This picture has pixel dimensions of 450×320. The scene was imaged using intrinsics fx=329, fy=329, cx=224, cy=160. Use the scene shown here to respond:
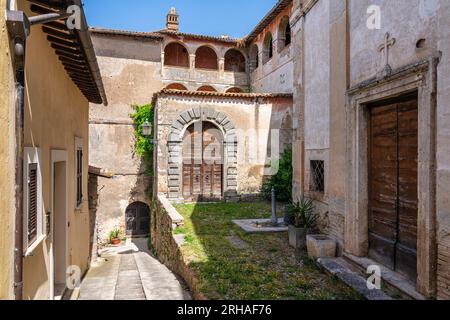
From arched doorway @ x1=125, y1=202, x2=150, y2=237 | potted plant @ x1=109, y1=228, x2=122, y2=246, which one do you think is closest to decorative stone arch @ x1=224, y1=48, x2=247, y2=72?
arched doorway @ x1=125, y1=202, x2=150, y2=237

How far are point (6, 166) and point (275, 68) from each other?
50.5 ft

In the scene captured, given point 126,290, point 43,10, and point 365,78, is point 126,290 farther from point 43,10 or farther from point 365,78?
point 365,78

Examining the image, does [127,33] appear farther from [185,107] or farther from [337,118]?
[337,118]

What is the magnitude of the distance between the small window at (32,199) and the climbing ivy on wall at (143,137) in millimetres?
12606

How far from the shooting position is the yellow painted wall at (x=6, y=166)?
105 inches

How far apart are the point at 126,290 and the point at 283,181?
8.09m

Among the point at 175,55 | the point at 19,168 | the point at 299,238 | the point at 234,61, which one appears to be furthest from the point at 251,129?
the point at 19,168

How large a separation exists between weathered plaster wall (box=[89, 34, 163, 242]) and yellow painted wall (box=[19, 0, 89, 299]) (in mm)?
10123

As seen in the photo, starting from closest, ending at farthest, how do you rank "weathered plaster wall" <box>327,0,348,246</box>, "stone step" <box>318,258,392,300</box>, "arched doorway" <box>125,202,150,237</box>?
"stone step" <box>318,258,392,300</box> < "weathered plaster wall" <box>327,0,348,246</box> < "arched doorway" <box>125,202,150,237</box>

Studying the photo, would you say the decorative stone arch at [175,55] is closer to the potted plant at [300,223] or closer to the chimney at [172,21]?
the chimney at [172,21]

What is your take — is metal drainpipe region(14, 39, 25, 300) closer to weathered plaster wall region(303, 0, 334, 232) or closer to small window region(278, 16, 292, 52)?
weathered plaster wall region(303, 0, 334, 232)

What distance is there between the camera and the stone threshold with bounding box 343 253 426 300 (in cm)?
419

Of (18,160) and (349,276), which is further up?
(18,160)

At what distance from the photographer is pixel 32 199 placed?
384cm
